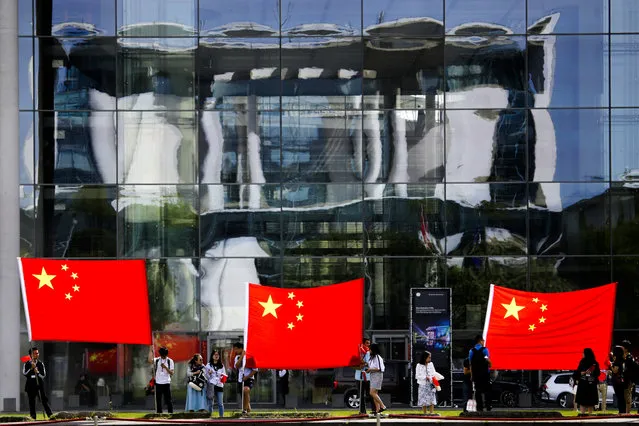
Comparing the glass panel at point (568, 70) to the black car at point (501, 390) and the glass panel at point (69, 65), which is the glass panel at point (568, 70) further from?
the glass panel at point (69, 65)

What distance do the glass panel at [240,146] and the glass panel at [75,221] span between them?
2.78 m

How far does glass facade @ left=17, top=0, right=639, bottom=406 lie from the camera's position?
35250 millimetres

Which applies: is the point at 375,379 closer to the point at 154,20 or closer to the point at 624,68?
the point at 624,68

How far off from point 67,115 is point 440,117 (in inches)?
386

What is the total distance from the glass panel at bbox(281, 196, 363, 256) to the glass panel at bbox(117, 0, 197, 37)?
5150 millimetres

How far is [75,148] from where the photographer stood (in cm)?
3544

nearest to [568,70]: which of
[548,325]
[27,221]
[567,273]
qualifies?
[567,273]

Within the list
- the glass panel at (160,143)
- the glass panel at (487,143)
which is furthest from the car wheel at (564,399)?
the glass panel at (160,143)

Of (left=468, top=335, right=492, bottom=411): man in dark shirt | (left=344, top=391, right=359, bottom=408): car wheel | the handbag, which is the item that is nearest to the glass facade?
(left=344, top=391, right=359, bottom=408): car wheel

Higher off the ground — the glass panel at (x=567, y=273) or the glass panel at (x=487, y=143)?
the glass panel at (x=487, y=143)

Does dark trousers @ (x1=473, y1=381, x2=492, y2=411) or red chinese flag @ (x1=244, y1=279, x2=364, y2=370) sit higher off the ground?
red chinese flag @ (x1=244, y1=279, x2=364, y2=370)

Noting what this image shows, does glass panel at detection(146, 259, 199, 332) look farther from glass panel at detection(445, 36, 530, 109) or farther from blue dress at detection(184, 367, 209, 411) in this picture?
glass panel at detection(445, 36, 530, 109)

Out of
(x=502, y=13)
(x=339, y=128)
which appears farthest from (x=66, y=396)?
(x=502, y=13)

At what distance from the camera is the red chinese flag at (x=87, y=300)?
26.2 m
